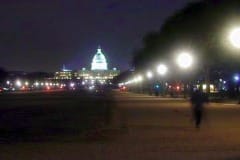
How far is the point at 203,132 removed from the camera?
2861 centimetres

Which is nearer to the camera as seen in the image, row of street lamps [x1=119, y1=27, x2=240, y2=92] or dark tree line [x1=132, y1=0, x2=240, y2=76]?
row of street lamps [x1=119, y1=27, x2=240, y2=92]

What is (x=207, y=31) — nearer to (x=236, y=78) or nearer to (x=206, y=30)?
(x=206, y=30)

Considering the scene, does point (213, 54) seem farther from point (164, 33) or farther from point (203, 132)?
point (203, 132)

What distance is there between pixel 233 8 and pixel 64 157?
63563 mm

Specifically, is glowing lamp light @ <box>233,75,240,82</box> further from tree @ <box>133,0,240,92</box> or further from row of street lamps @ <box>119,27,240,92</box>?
row of street lamps @ <box>119,27,240,92</box>

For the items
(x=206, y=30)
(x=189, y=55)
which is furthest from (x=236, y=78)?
(x=189, y=55)

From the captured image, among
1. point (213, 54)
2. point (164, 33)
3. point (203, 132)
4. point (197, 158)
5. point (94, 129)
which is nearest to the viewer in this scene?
point (197, 158)

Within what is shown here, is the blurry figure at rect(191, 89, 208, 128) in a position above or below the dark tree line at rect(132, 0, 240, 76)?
below

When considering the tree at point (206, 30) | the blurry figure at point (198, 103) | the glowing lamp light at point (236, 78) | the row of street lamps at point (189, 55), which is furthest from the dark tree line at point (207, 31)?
the blurry figure at point (198, 103)

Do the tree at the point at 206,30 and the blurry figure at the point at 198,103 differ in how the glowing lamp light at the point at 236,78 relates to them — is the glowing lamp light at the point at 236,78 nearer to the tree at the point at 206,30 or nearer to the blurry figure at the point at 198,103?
the tree at the point at 206,30

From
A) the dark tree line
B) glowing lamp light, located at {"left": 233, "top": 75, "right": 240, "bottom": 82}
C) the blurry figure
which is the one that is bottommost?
the blurry figure

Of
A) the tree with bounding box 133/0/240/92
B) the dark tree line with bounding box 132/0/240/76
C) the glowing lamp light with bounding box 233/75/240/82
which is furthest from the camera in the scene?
the glowing lamp light with bounding box 233/75/240/82

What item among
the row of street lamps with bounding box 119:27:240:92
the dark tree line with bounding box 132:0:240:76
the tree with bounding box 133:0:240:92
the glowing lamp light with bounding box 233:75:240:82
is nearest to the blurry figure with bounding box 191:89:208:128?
the row of street lamps with bounding box 119:27:240:92

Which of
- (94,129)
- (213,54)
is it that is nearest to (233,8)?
(213,54)
